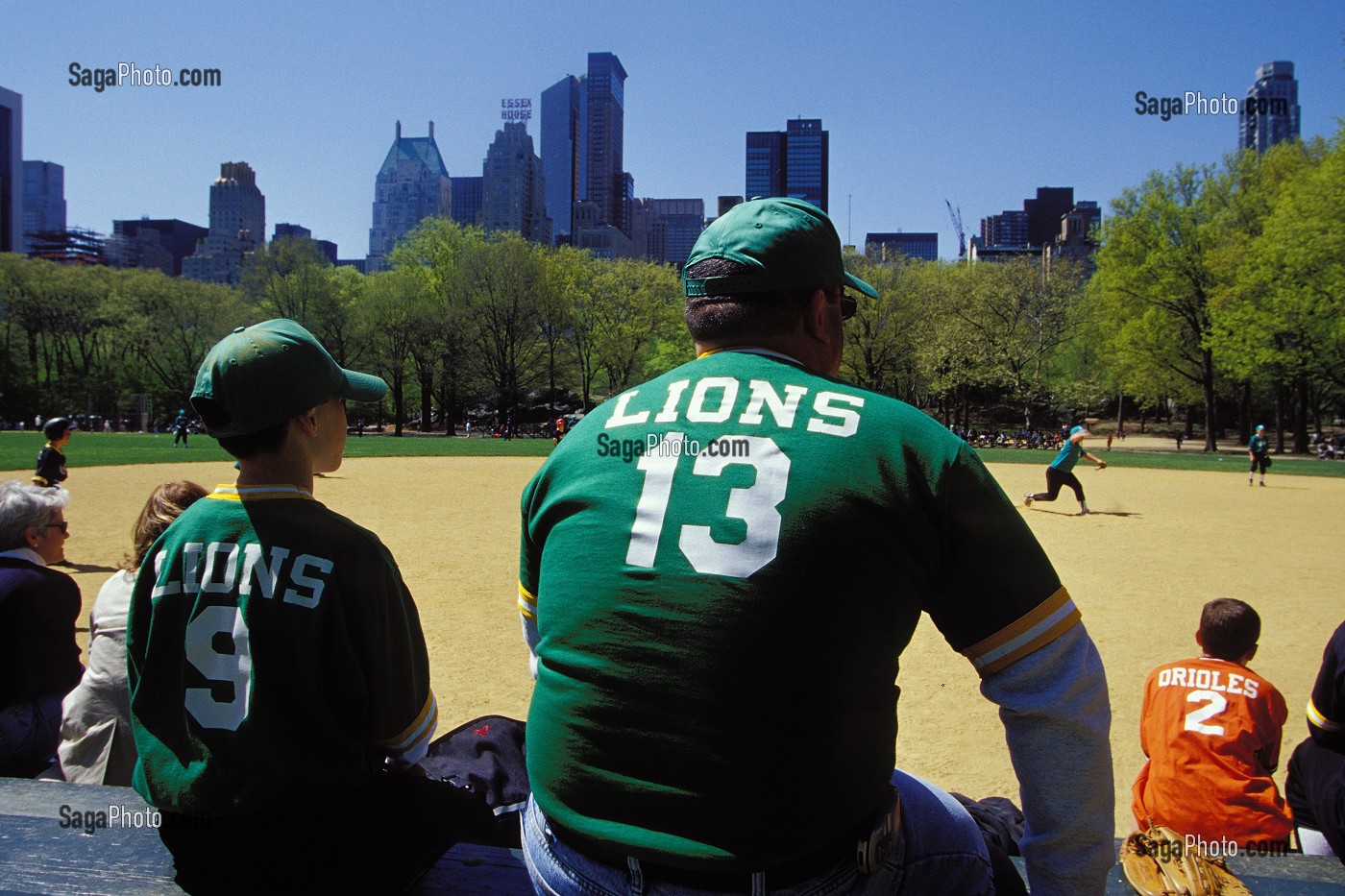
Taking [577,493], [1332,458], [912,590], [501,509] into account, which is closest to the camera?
[912,590]

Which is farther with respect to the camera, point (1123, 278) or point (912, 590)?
point (1123, 278)

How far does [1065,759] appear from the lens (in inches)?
61.7

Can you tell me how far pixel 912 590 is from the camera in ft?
5.29

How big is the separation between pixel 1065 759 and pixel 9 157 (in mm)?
212676

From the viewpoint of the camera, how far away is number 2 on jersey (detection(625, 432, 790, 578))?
4.98 feet

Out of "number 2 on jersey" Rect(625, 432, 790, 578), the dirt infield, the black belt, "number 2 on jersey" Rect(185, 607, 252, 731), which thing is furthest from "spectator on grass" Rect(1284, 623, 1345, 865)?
"number 2 on jersey" Rect(185, 607, 252, 731)

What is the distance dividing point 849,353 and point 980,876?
59.7 metres

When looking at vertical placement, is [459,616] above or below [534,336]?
below

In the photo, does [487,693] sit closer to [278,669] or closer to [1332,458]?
[278,669]

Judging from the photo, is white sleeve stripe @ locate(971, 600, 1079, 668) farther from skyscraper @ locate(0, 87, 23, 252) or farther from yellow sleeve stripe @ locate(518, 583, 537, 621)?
skyscraper @ locate(0, 87, 23, 252)

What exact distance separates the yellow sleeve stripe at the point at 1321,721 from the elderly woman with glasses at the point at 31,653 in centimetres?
482

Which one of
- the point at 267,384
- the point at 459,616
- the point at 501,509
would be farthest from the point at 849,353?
the point at 267,384

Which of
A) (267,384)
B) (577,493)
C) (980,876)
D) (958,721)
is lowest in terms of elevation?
(958,721)

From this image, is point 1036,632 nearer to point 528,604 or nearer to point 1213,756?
point 528,604
